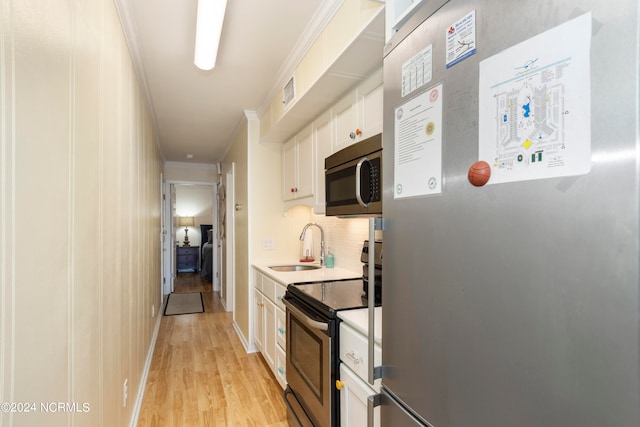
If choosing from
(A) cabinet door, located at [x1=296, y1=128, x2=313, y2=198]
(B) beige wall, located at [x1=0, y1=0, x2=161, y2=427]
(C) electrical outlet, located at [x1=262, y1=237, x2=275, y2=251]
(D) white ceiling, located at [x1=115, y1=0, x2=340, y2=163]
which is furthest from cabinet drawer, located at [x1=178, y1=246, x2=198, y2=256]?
(B) beige wall, located at [x1=0, y1=0, x2=161, y2=427]

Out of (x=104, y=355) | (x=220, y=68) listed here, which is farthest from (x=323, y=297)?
(x=220, y=68)

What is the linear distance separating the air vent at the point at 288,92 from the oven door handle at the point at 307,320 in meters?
1.43

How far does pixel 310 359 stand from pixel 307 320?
257 millimetres

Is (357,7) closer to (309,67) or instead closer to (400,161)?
(309,67)

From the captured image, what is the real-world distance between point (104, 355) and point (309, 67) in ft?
6.11

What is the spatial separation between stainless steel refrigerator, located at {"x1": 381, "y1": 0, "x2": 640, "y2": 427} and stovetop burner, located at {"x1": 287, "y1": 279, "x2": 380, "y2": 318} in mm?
679

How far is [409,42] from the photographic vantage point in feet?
3.06

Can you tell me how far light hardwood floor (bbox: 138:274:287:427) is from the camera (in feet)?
7.58

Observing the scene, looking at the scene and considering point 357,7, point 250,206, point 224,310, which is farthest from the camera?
point 224,310

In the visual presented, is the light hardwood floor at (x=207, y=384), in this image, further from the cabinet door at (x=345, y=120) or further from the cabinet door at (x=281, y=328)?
the cabinet door at (x=345, y=120)

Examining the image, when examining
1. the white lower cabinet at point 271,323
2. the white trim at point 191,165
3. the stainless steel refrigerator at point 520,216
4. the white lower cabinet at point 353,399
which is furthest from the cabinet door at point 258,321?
the white trim at point 191,165

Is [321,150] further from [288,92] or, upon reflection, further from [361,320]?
[361,320]

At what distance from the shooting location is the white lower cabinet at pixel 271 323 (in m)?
2.49

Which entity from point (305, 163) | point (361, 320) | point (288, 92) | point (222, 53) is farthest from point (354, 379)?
point (222, 53)
